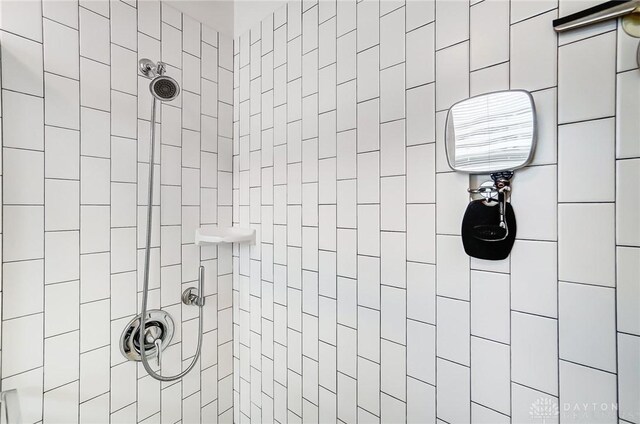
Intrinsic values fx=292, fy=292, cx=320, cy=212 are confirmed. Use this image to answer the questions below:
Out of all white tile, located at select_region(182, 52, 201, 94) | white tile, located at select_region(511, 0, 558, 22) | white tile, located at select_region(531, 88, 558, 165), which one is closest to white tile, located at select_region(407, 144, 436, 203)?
white tile, located at select_region(531, 88, 558, 165)

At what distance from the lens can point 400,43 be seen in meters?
0.92

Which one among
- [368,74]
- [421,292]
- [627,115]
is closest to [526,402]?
[421,292]

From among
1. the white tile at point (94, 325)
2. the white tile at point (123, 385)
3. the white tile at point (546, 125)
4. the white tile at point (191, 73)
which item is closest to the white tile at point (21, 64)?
the white tile at point (191, 73)

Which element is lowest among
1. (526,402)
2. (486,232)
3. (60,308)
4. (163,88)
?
(526,402)

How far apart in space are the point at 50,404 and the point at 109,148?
2.97ft

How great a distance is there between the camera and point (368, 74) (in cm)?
100

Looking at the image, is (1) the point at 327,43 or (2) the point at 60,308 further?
(1) the point at 327,43

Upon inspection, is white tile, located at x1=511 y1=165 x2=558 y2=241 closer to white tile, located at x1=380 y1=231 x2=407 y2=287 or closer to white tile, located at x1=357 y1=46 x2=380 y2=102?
white tile, located at x1=380 y1=231 x2=407 y2=287

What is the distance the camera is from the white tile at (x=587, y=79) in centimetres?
62

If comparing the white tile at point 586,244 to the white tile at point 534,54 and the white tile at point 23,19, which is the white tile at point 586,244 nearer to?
the white tile at point 534,54

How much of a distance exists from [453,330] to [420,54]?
0.81 metres

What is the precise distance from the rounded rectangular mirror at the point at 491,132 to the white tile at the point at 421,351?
0.48 m

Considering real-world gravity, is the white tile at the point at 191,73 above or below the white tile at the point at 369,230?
above

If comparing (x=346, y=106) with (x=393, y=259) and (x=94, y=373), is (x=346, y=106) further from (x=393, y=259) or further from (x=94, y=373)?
(x=94, y=373)
